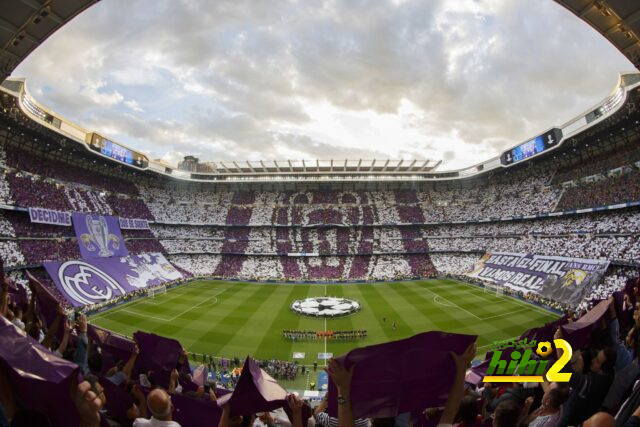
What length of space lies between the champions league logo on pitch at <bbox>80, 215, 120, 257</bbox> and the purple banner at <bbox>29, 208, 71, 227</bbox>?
112 inches

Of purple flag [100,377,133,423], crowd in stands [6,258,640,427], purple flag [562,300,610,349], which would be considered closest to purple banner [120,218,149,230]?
crowd in stands [6,258,640,427]

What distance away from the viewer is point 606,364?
5.80 metres

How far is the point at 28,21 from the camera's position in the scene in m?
8.65

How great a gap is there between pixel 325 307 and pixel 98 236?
116 ft

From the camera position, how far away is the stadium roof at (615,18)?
8289mm

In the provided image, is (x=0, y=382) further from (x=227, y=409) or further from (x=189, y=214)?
(x=189, y=214)

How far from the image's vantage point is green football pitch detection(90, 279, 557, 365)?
30.9m

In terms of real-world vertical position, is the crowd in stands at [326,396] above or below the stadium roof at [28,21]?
below

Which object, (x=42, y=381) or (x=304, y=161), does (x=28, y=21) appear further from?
(x=304, y=161)

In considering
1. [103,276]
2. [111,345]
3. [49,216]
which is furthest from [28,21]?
[49,216]

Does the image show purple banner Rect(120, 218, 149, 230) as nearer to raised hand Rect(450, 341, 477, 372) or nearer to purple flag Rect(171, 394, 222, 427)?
purple flag Rect(171, 394, 222, 427)

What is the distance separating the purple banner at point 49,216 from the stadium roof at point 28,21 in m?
42.1

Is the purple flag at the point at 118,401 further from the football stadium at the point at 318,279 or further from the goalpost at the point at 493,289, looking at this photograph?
the goalpost at the point at 493,289

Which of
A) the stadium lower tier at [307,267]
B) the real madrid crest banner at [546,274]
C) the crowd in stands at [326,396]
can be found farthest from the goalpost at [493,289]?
the crowd in stands at [326,396]
